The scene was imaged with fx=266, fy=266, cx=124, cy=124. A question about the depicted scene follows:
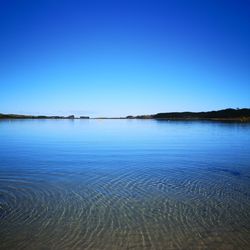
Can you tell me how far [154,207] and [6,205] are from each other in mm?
5147

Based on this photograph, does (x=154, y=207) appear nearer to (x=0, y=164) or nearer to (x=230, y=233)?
(x=230, y=233)

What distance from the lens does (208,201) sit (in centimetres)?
1009

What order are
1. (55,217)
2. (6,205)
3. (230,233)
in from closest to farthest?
(230,233) < (55,217) < (6,205)

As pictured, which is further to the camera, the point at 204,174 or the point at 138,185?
the point at 204,174

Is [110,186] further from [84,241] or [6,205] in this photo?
[84,241]

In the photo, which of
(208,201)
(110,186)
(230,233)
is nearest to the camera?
(230,233)

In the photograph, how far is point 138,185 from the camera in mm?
12430

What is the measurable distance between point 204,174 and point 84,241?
1020cm

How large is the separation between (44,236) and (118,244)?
198 centimetres

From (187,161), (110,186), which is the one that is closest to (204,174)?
(187,161)

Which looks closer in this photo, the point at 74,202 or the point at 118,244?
the point at 118,244

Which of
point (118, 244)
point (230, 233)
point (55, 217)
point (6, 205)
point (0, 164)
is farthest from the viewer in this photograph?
point (0, 164)

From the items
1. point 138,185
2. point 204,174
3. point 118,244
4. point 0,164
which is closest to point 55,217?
point 118,244

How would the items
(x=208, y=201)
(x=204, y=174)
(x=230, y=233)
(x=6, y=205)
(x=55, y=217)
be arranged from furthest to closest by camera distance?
1. (x=204, y=174)
2. (x=208, y=201)
3. (x=6, y=205)
4. (x=55, y=217)
5. (x=230, y=233)
